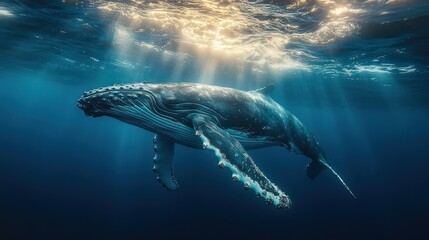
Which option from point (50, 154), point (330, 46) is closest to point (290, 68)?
point (330, 46)

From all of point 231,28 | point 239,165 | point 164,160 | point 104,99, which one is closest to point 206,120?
point 239,165

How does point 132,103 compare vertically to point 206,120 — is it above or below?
above

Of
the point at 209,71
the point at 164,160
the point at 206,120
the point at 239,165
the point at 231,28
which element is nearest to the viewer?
the point at 239,165

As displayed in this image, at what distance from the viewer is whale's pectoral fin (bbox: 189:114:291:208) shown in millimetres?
4465

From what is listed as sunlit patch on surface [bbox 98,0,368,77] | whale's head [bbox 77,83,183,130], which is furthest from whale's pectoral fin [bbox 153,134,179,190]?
sunlit patch on surface [bbox 98,0,368,77]

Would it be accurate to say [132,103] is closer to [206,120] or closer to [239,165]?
[206,120]

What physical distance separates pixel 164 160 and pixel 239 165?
11.8 ft

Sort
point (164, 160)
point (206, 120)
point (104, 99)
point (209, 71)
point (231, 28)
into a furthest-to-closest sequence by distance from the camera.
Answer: point (209, 71), point (231, 28), point (164, 160), point (206, 120), point (104, 99)

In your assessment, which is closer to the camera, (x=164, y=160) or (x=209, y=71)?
(x=164, y=160)

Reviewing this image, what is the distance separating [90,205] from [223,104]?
20236 millimetres

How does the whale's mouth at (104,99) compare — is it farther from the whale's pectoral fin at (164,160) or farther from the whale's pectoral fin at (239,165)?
the whale's pectoral fin at (164,160)

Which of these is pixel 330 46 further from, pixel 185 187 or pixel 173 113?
pixel 185 187

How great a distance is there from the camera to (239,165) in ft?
15.6

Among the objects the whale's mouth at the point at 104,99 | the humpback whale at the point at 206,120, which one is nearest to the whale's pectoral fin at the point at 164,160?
the humpback whale at the point at 206,120
